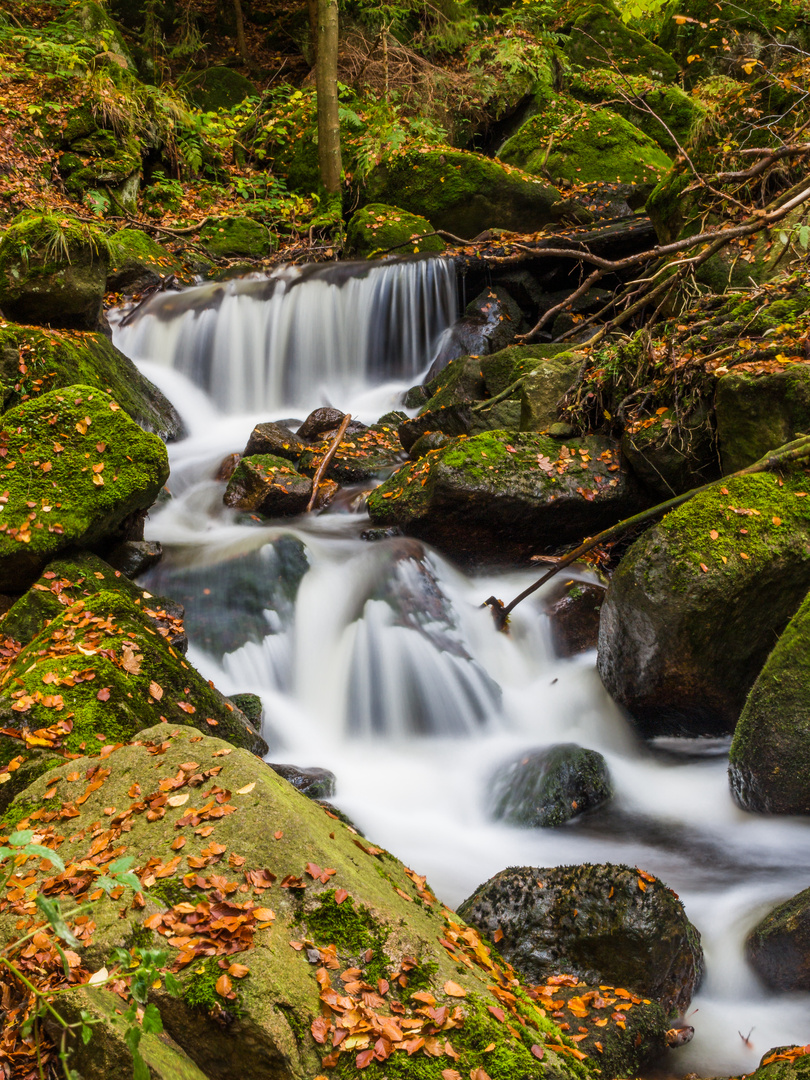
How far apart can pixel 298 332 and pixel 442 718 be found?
7.74 metres

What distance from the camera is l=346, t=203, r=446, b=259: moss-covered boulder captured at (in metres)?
12.5

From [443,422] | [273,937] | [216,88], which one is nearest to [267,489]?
[443,422]

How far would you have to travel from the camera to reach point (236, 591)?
6.64m

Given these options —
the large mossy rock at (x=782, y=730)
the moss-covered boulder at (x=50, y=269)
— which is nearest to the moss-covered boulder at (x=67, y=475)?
the moss-covered boulder at (x=50, y=269)

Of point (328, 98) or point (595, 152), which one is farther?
point (328, 98)

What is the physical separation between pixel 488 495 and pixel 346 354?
5.79 metres

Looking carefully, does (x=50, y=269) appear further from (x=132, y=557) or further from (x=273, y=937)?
(x=273, y=937)

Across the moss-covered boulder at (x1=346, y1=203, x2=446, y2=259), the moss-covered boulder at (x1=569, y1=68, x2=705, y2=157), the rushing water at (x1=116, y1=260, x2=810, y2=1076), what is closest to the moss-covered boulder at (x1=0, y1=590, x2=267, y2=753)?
the rushing water at (x1=116, y1=260, x2=810, y2=1076)

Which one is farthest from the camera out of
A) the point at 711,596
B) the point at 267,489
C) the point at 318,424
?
the point at 318,424

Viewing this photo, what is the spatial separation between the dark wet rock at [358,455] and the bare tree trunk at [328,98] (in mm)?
7604

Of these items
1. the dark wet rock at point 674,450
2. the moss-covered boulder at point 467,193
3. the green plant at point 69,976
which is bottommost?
the dark wet rock at point 674,450

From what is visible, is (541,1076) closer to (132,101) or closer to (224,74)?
(132,101)

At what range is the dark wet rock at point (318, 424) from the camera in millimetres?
9570

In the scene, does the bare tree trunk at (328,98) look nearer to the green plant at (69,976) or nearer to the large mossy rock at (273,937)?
the large mossy rock at (273,937)
